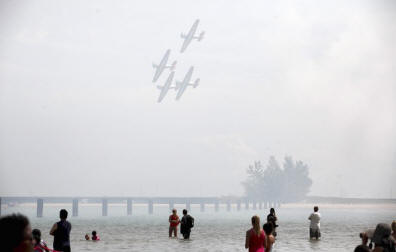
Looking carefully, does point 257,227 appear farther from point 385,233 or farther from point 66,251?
point 66,251

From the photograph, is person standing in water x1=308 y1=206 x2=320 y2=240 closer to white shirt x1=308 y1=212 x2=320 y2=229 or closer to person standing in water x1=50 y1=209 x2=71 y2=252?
white shirt x1=308 y1=212 x2=320 y2=229

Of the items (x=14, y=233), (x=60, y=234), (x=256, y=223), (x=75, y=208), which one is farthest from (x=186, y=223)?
(x=75, y=208)

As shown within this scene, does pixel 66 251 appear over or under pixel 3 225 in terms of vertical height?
under

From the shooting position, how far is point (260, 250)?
492 inches

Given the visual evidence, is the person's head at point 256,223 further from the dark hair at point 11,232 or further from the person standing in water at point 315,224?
the person standing in water at point 315,224

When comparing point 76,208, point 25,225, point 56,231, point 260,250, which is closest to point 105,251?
point 56,231

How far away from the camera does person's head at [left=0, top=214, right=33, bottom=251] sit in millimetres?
4516

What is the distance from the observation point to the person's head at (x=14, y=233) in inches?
178

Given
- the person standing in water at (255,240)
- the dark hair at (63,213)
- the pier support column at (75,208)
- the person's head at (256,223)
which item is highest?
the dark hair at (63,213)

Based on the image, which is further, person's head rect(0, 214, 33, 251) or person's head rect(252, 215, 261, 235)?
person's head rect(252, 215, 261, 235)

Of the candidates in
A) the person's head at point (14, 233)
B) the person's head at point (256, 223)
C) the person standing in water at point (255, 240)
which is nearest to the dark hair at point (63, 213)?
the person standing in water at point (255, 240)

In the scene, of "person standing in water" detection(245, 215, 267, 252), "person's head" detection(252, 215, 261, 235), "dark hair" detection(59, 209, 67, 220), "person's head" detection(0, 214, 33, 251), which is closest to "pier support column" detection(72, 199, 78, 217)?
"dark hair" detection(59, 209, 67, 220)

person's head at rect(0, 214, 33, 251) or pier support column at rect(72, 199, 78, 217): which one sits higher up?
person's head at rect(0, 214, 33, 251)

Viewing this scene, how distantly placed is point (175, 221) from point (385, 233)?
2427 centimetres
